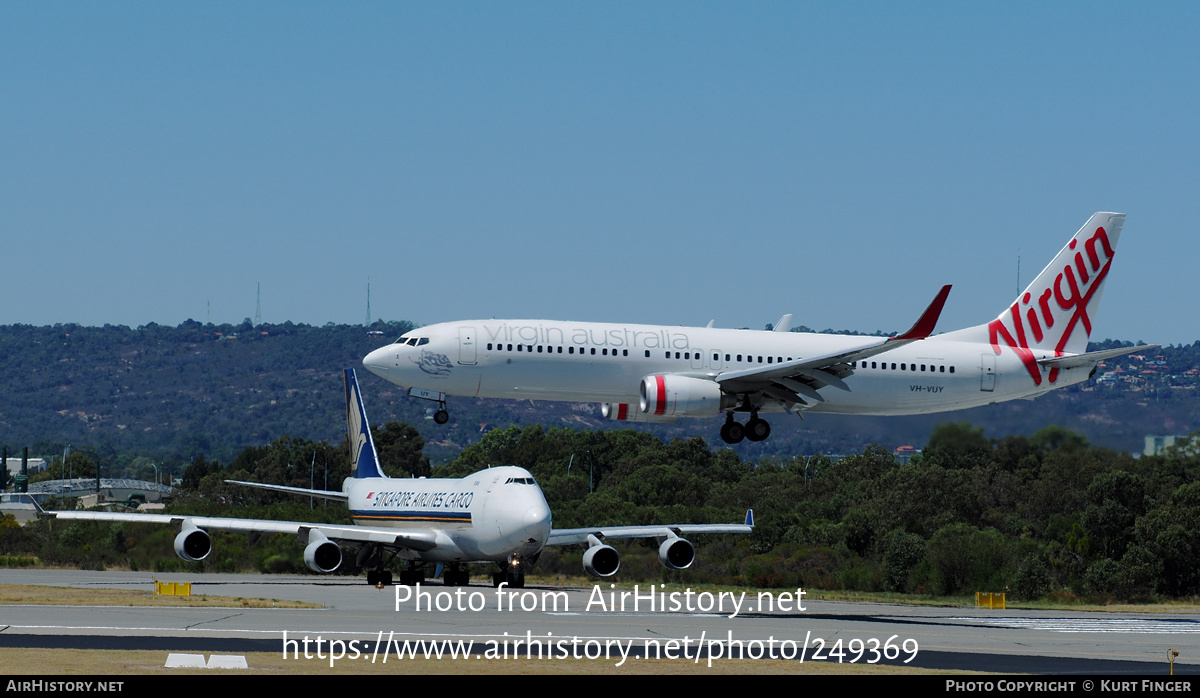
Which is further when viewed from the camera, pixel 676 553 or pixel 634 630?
pixel 676 553

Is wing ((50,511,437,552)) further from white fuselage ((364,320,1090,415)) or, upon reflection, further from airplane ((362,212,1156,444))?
white fuselage ((364,320,1090,415))

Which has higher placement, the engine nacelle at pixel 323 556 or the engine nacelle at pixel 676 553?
the engine nacelle at pixel 676 553

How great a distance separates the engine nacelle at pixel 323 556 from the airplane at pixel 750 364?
11.5 metres

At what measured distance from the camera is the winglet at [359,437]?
232ft

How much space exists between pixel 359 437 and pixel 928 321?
38961mm

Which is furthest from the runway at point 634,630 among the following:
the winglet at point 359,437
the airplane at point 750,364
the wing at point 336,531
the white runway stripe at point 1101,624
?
the winglet at point 359,437

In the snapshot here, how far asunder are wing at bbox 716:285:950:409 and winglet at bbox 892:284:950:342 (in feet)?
2.95

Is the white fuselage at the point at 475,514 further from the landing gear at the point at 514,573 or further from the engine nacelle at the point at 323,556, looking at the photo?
the engine nacelle at the point at 323,556

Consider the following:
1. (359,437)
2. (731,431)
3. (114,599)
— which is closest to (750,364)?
(731,431)

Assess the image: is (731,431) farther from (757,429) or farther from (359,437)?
(359,437)

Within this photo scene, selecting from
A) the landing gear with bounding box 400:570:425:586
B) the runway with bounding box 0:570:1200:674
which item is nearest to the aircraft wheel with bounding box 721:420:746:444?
the runway with bounding box 0:570:1200:674

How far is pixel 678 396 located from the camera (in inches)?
1710
